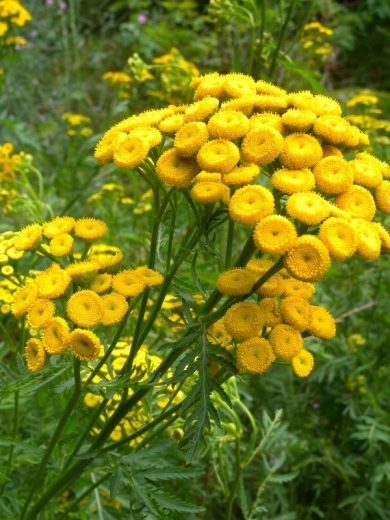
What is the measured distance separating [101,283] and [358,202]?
63cm

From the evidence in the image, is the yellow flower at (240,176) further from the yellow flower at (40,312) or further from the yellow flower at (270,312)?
the yellow flower at (40,312)

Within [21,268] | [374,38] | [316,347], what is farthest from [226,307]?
[374,38]

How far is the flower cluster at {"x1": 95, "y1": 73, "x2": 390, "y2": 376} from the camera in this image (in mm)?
1591

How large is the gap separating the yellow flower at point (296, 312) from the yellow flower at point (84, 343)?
0.43m

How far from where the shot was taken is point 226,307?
66.7 inches

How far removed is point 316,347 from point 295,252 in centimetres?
179

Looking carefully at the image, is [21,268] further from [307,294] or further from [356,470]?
[307,294]

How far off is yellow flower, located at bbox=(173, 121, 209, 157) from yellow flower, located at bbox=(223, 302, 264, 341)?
37cm

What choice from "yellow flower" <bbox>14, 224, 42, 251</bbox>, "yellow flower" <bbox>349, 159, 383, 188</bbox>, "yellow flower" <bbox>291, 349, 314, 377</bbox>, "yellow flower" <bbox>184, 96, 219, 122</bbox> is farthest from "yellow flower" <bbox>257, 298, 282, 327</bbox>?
"yellow flower" <bbox>14, 224, 42, 251</bbox>

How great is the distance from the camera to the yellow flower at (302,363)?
1.79m

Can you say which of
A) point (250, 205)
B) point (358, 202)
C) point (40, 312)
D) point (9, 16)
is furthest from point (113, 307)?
point (9, 16)

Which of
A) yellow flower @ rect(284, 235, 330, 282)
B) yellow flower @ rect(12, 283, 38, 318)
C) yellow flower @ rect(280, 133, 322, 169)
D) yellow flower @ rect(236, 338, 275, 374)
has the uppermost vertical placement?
yellow flower @ rect(280, 133, 322, 169)

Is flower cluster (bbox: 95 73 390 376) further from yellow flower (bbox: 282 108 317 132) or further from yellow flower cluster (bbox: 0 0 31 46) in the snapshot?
yellow flower cluster (bbox: 0 0 31 46)

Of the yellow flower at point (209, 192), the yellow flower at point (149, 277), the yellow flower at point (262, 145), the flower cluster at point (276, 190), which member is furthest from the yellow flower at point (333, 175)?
the yellow flower at point (149, 277)
